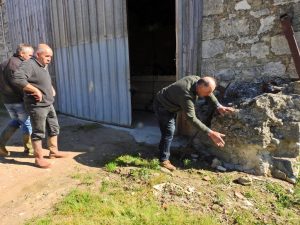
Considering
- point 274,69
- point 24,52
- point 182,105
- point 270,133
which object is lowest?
point 270,133

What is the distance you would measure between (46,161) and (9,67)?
1441 millimetres

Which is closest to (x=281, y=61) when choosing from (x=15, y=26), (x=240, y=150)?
(x=240, y=150)

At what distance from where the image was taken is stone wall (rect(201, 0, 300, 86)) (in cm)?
475

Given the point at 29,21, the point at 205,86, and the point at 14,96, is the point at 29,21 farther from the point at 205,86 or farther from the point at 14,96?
the point at 205,86

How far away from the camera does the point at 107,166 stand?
467 centimetres

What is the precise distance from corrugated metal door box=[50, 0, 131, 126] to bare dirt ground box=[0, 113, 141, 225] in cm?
69

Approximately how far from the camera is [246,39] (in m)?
5.06

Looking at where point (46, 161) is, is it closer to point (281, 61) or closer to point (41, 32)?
point (281, 61)

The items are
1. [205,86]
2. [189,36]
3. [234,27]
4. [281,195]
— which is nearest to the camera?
[281,195]

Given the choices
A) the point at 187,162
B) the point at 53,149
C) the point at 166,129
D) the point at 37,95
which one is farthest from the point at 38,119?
the point at 187,162

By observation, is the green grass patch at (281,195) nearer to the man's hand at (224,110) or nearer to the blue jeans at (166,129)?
the man's hand at (224,110)

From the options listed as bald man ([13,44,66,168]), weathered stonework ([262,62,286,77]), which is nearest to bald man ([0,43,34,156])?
bald man ([13,44,66,168])

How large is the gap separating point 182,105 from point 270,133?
1278 millimetres

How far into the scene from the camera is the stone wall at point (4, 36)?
1011cm
